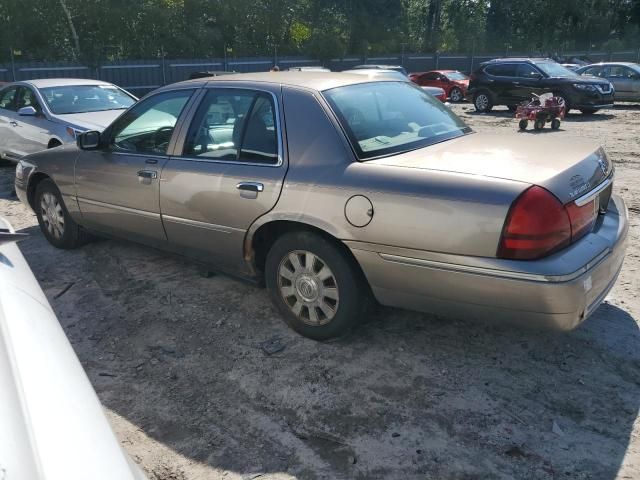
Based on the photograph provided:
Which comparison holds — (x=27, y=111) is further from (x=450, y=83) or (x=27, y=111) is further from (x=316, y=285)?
(x=450, y=83)

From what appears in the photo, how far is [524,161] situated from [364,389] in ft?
5.12

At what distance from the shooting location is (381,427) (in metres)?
2.95

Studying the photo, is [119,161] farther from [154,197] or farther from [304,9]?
[304,9]

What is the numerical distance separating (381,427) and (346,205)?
4.01 ft

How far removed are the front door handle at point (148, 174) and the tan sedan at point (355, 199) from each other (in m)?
0.02

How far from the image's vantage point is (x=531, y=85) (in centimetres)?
1727

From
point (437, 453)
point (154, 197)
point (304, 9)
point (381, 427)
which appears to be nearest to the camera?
point (437, 453)

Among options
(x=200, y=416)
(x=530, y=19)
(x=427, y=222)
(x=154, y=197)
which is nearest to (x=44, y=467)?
(x=200, y=416)

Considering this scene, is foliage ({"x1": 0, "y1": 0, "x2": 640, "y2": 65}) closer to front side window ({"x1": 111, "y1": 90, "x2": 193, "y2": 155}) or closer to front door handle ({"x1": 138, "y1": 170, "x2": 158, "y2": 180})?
front side window ({"x1": 111, "y1": 90, "x2": 193, "y2": 155})

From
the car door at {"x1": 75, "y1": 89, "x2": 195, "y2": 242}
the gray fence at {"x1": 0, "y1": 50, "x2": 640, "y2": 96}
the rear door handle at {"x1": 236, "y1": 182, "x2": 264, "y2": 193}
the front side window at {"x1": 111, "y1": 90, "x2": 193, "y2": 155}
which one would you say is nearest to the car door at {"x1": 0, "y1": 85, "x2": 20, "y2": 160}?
the car door at {"x1": 75, "y1": 89, "x2": 195, "y2": 242}

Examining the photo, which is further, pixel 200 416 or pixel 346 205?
pixel 346 205

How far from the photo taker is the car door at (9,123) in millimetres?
9039

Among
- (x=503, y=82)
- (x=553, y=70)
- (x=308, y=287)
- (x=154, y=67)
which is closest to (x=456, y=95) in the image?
(x=503, y=82)

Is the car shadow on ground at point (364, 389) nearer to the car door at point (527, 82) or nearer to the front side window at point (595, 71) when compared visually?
the car door at point (527, 82)
